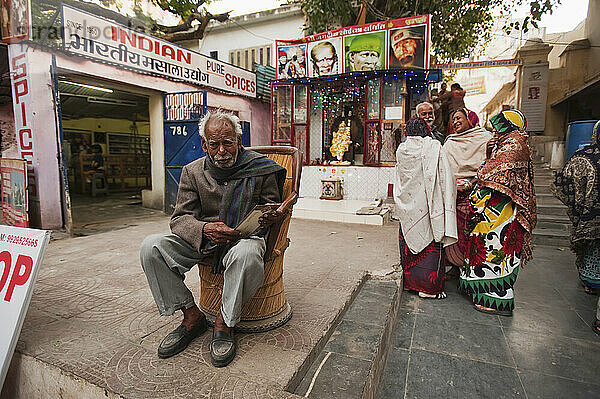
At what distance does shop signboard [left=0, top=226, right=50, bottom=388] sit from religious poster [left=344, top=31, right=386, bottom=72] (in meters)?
7.95

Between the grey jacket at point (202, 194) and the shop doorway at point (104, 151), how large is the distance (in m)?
4.72

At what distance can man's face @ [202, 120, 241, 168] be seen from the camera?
198 centimetres

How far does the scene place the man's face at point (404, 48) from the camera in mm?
7916

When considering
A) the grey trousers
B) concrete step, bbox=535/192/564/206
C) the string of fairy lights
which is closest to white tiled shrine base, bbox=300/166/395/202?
the string of fairy lights

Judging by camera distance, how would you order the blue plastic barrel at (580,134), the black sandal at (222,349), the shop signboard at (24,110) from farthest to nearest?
the blue plastic barrel at (580,134) < the shop signboard at (24,110) < the black sandal at (222,349)

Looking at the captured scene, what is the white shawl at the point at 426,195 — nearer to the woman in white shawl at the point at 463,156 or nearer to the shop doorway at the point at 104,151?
the woman in white shawl at the point at 463,156

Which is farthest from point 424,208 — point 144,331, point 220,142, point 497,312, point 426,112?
point 144,331

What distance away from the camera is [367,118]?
8328mm

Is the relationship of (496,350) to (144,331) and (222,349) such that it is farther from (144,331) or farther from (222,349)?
(144,331)

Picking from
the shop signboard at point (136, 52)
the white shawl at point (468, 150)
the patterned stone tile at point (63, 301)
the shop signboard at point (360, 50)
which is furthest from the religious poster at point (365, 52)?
the patterned stone tile at point (63, 301)

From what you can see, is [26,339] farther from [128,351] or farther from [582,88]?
[582,88]

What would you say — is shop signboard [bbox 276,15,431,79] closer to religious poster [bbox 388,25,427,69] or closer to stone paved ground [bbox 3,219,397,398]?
religious poster [bbox 388,25,427,69]

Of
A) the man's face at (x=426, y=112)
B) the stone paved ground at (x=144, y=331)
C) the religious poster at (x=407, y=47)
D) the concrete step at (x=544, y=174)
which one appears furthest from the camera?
the religious poster at (x=407, y=47)

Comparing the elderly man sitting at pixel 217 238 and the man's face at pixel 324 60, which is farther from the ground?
the man's face at pixel 324 60
